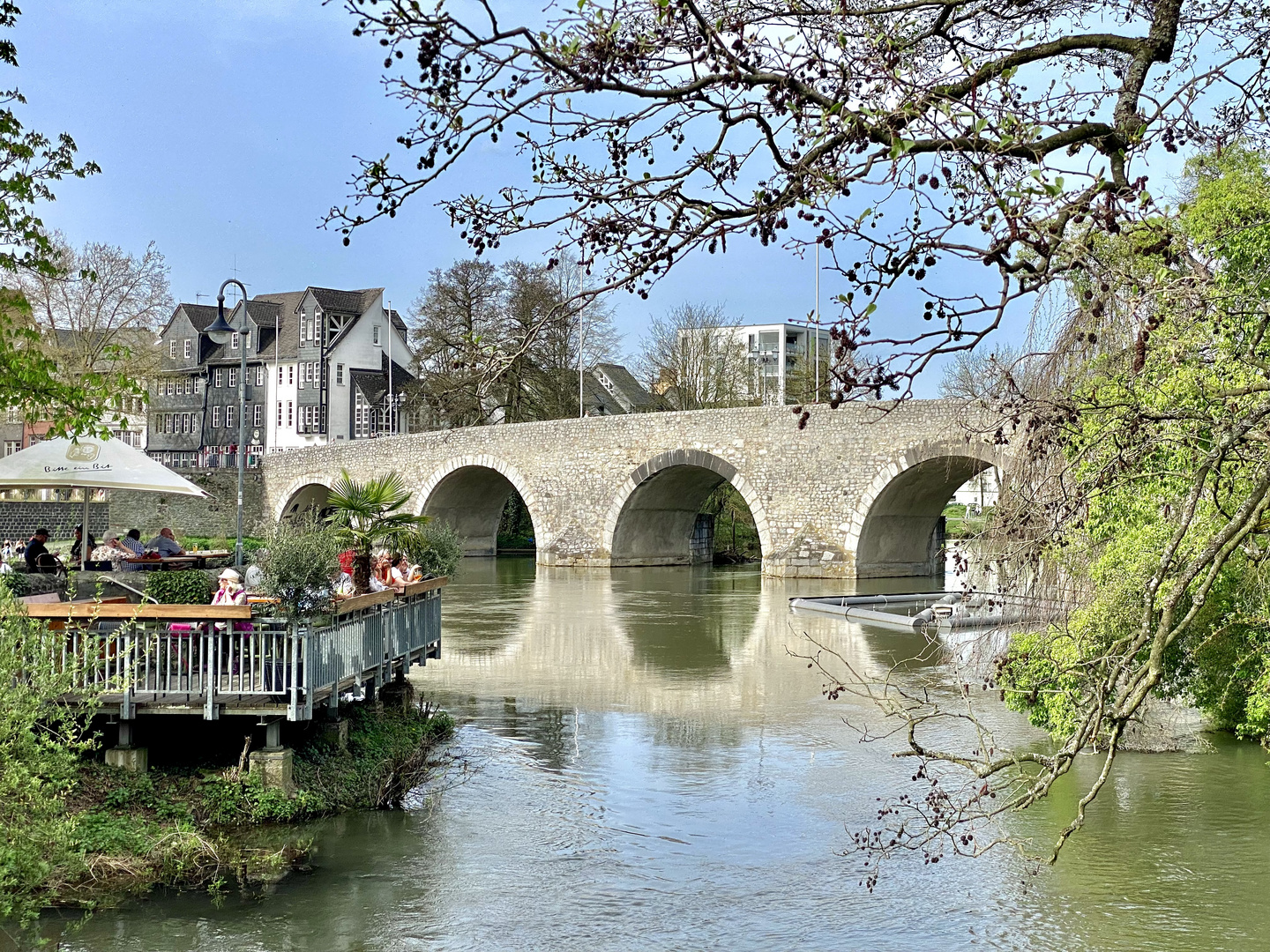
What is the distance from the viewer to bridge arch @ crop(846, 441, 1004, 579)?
82.5 ft

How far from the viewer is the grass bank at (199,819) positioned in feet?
22.1

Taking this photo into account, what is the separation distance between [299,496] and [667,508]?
15.4 m

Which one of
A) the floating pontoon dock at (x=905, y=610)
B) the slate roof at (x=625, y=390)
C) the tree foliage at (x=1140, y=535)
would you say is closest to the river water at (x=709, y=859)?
the tree foliage at (x=1140, y=535)

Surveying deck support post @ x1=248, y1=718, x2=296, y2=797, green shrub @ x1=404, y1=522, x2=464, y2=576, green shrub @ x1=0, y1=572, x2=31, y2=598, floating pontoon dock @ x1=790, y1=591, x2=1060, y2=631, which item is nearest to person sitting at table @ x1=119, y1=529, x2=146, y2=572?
green shrub @ x1=0, y1=572, x2=31, y2=598

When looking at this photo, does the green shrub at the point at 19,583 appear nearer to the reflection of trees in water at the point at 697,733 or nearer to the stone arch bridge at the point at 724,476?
the reflection of trees in water at the point at 697,733

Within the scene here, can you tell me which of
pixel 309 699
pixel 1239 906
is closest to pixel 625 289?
pixel 309 699

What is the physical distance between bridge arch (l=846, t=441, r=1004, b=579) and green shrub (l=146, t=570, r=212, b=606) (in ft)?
57.0

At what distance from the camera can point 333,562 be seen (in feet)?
26.9

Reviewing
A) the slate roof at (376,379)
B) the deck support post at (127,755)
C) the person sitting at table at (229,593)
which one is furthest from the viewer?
the slate roof at (376,379)

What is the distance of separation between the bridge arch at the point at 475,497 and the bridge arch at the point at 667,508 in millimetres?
2254

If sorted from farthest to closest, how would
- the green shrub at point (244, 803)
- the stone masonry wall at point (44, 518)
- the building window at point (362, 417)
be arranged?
the building window at point (362, 417), the stone masonry wall at point (44, 518), the green shrub at point (244, 803)

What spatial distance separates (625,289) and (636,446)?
27.1 meters

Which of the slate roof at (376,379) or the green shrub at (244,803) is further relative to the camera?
the slate roof at (376,379)

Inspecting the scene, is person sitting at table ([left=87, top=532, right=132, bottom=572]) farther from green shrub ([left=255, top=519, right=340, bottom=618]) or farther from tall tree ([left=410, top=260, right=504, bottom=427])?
tall tree ([left=410, top=260, right=504, bottom=427])
